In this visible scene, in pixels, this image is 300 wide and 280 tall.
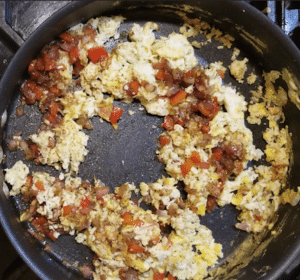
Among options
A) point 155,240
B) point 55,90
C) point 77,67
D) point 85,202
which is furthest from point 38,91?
point 155,240

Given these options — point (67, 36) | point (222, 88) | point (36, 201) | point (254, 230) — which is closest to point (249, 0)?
point (222, 88)

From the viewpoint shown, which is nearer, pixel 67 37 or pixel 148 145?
pixel 67 37

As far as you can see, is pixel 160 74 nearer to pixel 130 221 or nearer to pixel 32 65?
pixel 32 65

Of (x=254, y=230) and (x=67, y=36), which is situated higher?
(x=67, y=36)

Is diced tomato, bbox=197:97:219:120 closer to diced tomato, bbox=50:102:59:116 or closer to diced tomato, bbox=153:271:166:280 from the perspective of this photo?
diced tomato, bbox=50:102:59:116

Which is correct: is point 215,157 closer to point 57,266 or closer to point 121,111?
point 121,111
